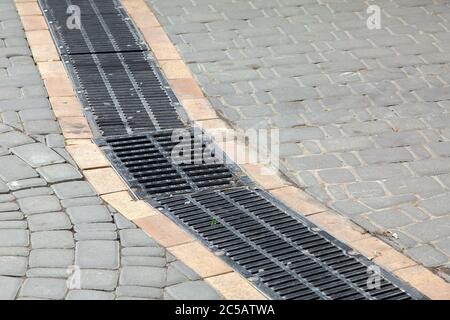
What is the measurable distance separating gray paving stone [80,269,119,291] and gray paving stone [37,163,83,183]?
3.75ft

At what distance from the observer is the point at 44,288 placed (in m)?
5.05

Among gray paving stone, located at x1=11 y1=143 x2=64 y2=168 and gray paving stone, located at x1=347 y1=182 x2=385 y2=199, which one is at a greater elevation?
gray paving stone, located at x1=347 y1=182 x2=385 y2=199

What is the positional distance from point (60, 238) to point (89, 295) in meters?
0.67

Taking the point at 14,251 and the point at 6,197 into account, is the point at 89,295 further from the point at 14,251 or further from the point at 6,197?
the point at 6,197

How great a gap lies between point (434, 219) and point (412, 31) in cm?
326

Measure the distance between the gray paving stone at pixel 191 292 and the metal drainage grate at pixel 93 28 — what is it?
356 cm

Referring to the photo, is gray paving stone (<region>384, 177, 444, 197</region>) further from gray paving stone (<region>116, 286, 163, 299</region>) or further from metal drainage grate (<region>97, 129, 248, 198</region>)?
gray paving stone (<region>116, 286, 163, 299</region>)

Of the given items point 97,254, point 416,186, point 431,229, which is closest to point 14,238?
point 97,254

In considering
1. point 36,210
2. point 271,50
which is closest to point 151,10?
point 271,50

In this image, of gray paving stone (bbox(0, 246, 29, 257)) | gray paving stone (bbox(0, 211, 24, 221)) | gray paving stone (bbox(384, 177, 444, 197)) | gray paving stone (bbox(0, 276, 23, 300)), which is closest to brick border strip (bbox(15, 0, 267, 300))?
gray paving stone (bbox(0, 211, 24, 221))

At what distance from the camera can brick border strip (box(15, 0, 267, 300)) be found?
5.30 meters

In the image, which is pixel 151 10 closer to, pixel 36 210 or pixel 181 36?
pixel 181 36
